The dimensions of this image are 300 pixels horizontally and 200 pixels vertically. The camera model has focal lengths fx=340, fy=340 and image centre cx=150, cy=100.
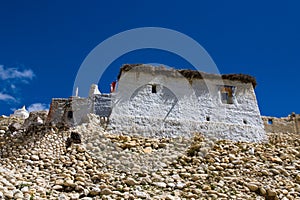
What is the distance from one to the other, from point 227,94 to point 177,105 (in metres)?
3.02

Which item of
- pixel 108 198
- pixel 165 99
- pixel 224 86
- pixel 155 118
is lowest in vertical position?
pixel 108 198

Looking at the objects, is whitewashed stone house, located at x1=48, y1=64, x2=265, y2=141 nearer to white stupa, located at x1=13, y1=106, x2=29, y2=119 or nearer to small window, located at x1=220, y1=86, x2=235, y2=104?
small window, located at x1=220, y1=86, x2=235, y2=104

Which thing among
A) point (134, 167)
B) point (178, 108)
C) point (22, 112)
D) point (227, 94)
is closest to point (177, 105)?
point (178, 108)

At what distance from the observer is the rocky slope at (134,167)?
10244 millimetres

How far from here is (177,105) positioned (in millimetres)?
16234

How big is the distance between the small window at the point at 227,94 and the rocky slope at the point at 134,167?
3132 mm

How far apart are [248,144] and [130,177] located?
20.3 ft

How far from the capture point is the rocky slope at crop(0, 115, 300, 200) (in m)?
10.2

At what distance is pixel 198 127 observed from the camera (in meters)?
15.6

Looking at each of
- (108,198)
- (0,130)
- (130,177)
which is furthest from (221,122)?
(0,130)

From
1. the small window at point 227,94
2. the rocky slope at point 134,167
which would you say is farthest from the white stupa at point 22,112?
the small window at point 227,94

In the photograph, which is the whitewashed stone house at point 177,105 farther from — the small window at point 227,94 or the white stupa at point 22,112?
the white stupa at point 22,112

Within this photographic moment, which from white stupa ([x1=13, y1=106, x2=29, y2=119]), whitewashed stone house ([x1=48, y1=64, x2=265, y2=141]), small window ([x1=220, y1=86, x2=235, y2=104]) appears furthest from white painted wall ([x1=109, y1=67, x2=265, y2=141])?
white stupa ([x1=13, y1=106, x2=29, y2=119])

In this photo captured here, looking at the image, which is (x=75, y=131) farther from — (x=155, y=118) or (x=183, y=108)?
(x=183, y=108)
